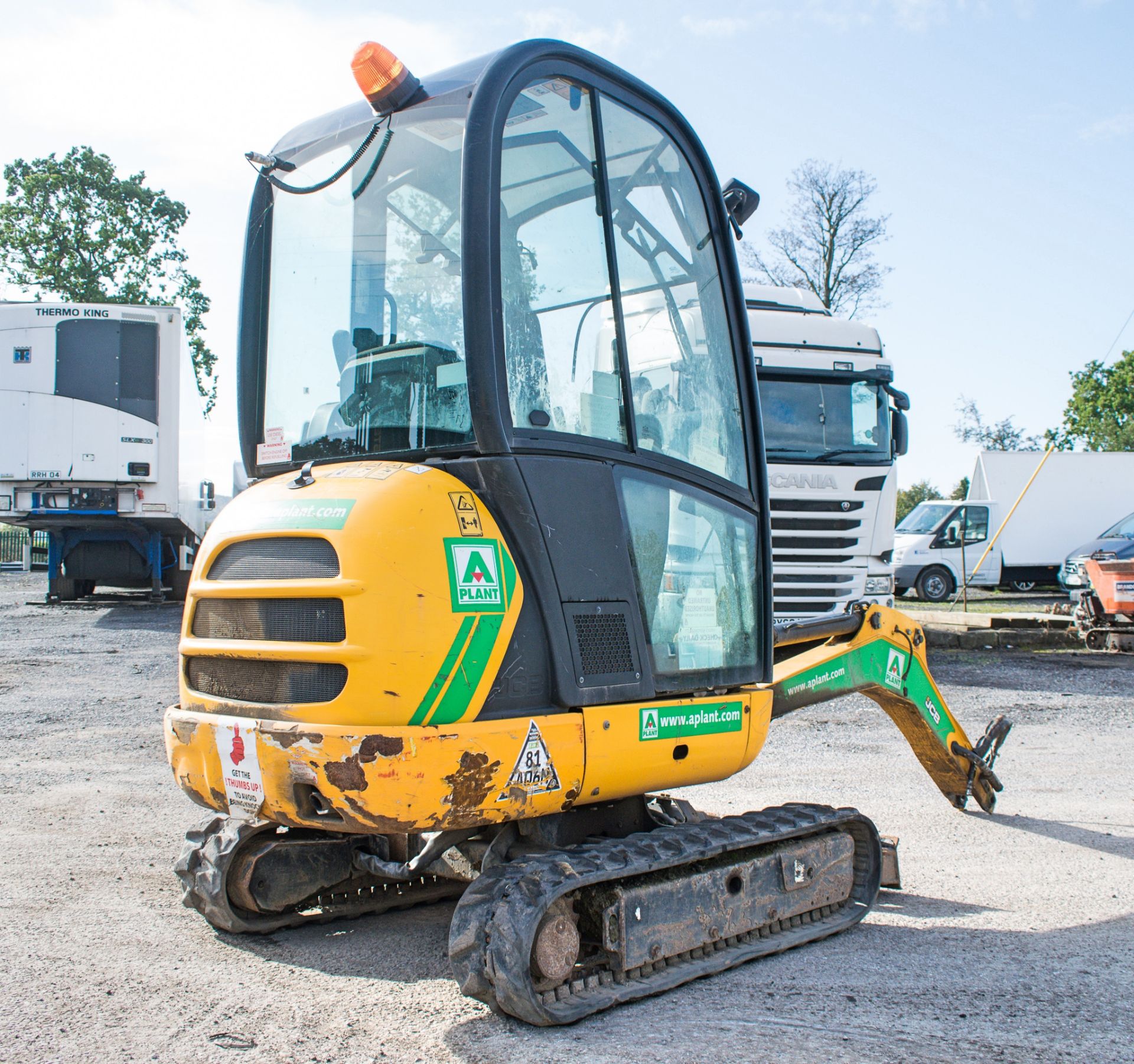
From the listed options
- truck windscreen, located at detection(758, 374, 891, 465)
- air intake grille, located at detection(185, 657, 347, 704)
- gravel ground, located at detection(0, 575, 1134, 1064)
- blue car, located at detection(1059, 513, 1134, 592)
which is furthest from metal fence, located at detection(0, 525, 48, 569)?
air intake grille, located at detection(185, 657, 347, 704)

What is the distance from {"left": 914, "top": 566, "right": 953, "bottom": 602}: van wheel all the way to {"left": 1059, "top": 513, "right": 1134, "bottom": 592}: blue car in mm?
2659

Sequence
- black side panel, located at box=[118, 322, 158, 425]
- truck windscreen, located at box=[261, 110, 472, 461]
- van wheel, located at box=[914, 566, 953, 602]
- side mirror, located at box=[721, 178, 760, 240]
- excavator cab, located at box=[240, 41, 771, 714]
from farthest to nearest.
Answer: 1. van wheel, located at box=[914, 566, 953, 602]
2. black side panel, located at box=[118, 322, 158, 425]
3. side mirror, located at box=[721, 178, 760, 240]
4. truck windscreen, located at box=[261, 110, 472, 461]
5. excavator cab, located at box=[240, 41, 771, 714]

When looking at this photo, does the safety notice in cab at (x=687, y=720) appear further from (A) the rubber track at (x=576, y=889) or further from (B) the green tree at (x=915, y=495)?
(B) the green tree at (x=915, y=495)

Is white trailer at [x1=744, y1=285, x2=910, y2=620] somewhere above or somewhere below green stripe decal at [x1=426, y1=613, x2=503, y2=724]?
above

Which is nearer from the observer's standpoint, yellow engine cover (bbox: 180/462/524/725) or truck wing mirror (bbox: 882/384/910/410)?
yellow engine cover (bbox: 180/462/524/725)

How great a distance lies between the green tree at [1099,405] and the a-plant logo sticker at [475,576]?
64791 millimetres

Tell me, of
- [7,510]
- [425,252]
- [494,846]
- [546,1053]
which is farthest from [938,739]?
[7,510]

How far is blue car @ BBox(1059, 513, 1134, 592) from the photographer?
1523 centimetres

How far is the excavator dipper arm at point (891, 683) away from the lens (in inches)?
187

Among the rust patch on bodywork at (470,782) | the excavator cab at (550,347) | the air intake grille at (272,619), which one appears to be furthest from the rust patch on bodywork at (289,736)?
the excavator cab at (550,347)

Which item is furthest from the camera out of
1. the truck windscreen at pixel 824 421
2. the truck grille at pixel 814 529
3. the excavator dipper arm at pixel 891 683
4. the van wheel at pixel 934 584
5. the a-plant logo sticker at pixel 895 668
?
the van wheel at pixel 934 584

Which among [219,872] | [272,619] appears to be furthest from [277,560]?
[219,872]

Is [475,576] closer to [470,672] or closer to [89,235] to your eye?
[470,672]

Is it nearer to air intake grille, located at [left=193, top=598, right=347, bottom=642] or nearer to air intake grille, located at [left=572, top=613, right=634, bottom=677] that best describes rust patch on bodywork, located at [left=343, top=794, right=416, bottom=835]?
air intake grille, located at [left=193, top=598, right=347, bottom=642]
